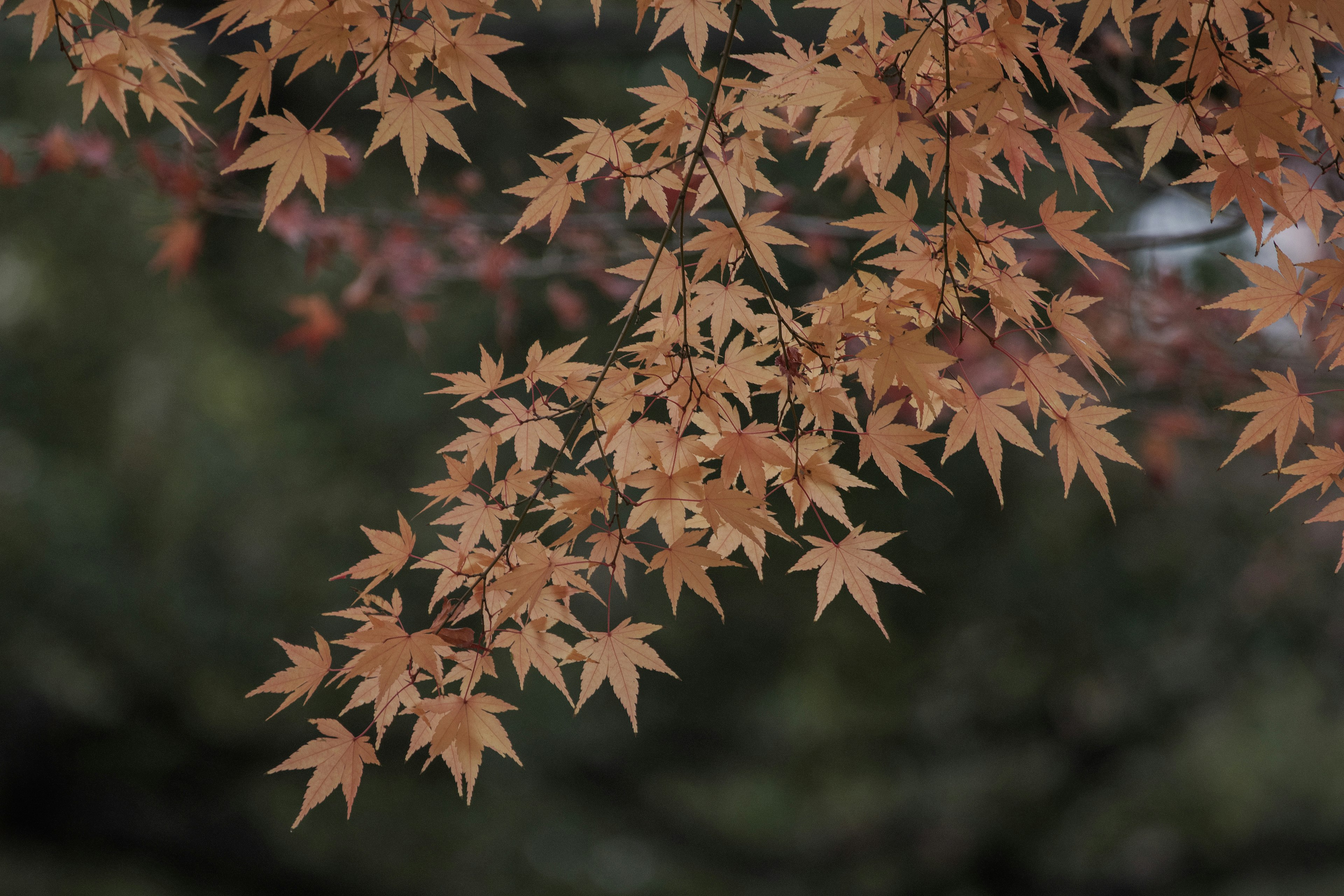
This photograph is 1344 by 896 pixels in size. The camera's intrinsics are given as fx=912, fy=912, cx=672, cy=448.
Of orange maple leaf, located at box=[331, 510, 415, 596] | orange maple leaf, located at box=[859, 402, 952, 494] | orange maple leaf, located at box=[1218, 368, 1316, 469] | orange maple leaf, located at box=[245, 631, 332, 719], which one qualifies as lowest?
orange maple leaf, located at box=[245, 631, 332, 719]

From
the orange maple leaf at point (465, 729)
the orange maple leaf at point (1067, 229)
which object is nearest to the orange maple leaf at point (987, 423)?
the orange maple leaf at point (1067, 229)

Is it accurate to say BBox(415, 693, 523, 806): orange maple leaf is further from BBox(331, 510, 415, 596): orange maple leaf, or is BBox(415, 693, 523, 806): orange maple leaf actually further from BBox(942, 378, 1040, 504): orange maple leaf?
BBox(942, 378, 1040, 504): orange maple leaf

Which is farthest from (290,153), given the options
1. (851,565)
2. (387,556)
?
(851,565)

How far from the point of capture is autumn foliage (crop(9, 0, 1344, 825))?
0.70 metres

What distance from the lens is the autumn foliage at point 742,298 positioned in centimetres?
70

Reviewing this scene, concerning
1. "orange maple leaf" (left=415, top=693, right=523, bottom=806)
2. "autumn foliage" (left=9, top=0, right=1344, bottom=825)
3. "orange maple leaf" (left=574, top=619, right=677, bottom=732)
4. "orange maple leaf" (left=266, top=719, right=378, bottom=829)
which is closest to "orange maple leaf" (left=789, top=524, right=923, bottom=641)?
"autumn foliage" (left=9, top=0, right=1344, bottom=825)

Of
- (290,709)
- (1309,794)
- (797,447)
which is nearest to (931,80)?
(797,447)

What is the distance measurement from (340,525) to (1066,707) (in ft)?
10.9

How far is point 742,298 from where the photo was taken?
0.81 m

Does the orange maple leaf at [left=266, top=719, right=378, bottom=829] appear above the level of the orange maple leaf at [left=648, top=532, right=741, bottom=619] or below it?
below

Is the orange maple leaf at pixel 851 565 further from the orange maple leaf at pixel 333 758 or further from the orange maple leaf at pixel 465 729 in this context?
the orange maple leaf at pixel 333 758

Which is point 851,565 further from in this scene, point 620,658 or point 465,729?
point 465,729

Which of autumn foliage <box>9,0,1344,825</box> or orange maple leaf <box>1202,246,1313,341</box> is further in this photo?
orange maple leaf <box>1202,246,1313,341</box>

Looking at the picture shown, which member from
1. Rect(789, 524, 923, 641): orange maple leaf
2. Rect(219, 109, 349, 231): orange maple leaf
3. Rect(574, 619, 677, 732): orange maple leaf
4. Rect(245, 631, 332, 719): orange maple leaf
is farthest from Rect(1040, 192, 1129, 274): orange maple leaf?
Rect(245, 631, 332, 719): orange maple leaf
